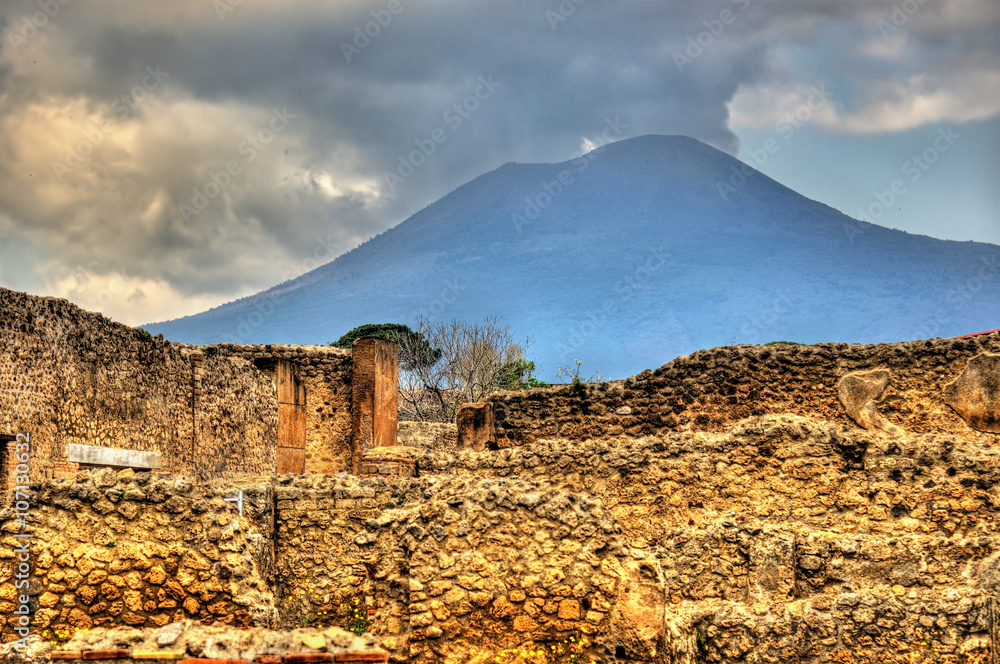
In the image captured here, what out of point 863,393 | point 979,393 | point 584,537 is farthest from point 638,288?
point 584,537

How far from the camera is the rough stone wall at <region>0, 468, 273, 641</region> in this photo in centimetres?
671

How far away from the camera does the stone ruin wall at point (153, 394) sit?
41.0 ft

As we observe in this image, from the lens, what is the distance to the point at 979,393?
12859 millimetres

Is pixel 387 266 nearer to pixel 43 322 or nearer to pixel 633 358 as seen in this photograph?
pixel 633 358

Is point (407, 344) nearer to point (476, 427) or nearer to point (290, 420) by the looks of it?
point (290, 420)

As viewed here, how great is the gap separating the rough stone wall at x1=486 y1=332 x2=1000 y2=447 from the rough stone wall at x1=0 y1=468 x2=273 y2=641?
8.30 metres

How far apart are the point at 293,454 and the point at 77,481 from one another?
13.5 m

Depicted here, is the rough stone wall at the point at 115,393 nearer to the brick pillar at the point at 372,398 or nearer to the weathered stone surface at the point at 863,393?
the brick pillar at the point at 372,398

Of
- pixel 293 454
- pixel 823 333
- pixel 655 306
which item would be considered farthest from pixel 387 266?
pixel 293 454

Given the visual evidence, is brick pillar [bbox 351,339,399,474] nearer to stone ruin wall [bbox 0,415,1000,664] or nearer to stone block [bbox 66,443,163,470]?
stone block [bbox 66,443,163,470]

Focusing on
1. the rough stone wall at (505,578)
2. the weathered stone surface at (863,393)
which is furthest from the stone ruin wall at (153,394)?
the weathered stone surface at (863,393)

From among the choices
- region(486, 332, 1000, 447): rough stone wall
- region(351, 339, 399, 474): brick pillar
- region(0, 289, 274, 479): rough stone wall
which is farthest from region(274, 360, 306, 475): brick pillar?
region(486, 332, 1000, 447): rough stone wall

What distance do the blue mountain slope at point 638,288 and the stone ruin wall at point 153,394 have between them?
378 ft

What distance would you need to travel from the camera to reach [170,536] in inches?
276
